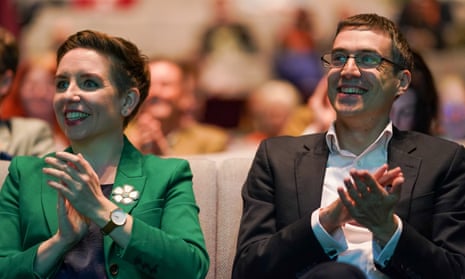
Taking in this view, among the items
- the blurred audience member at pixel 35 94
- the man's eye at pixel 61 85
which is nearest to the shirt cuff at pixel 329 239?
the man's eye at pixel 61 85

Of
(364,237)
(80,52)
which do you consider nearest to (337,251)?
(364,237)

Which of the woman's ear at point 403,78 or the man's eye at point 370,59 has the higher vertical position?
the man's eye at point 370,59

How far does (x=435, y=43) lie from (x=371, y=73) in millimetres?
5506

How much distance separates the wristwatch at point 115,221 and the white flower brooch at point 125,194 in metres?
0.17

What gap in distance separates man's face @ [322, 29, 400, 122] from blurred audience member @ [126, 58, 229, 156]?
4.83 ft

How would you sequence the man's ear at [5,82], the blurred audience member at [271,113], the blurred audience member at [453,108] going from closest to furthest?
the man's ear at [5,82] → the blurred audience member at [453,108] → the blurred audience member at [271,113]

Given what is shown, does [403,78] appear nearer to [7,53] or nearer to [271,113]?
[7,53]

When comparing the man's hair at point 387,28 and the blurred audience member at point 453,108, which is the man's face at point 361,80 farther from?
the blurred audience member at point 453,108

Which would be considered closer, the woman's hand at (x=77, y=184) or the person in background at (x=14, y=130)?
the woman's hand at (x=77, y=184)

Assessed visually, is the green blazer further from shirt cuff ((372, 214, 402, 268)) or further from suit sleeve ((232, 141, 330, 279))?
shirt cuff ((372, 214, 402, 268))

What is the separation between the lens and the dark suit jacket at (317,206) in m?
2.62

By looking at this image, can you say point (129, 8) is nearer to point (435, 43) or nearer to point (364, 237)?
point (435, 43)

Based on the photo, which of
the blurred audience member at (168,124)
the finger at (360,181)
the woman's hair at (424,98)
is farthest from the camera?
the blurred audience member at (168,124)

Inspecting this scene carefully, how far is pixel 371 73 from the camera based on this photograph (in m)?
2.85
